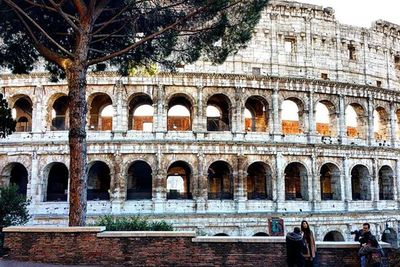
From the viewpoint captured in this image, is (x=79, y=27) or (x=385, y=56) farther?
(x=385, y=56)

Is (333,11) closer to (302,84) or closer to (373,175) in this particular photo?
(302,84)

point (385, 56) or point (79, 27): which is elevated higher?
point (385, 56)

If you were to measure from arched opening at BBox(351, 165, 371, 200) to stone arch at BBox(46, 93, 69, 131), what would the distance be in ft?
55.3

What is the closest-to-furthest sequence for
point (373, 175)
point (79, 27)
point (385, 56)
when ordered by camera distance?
point (79, 27)
point (373, 175)
point (385, 56)

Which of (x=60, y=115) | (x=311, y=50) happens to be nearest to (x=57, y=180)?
(x=60, y=115)

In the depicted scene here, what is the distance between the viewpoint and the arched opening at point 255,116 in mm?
23922

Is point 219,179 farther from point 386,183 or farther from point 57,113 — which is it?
point 386,183

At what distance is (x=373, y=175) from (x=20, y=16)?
20148 millimetres

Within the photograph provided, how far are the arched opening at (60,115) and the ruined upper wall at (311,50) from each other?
7.15 m

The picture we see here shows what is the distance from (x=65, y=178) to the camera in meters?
22.6

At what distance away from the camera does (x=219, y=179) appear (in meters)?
23.2

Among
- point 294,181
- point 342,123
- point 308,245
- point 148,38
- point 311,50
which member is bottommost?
point 308,245

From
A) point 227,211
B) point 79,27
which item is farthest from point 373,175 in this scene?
point 79,27

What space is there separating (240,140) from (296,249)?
40.8ft
